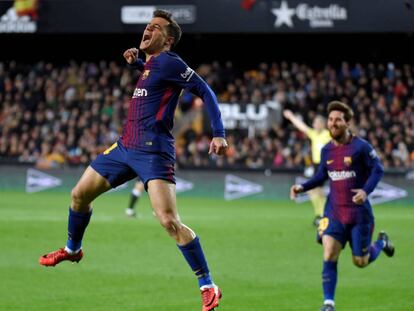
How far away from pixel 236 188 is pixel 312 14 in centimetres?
718

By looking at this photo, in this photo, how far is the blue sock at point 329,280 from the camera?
9.16 m

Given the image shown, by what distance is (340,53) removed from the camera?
3494 cm

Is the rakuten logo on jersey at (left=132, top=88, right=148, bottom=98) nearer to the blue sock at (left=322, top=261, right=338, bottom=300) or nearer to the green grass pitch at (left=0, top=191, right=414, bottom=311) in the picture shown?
the green grass pitch at (left=0, top=191, right=414, bottom=311)

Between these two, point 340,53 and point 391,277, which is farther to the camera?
point 340,53

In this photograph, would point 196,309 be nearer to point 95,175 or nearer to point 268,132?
point 95,175

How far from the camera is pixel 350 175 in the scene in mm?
10062

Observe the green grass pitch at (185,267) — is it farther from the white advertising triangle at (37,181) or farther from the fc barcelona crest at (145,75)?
the white advertising triangle at (37,181)

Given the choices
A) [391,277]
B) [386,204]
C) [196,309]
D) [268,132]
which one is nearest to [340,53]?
[268,132]

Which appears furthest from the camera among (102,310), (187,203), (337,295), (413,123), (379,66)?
(379,66)

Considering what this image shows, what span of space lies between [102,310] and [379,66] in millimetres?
24666

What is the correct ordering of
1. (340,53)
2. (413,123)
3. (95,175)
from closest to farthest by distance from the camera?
(95,175), (413,123), (340,53)

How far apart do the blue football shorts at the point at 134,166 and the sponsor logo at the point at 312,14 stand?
2359cm

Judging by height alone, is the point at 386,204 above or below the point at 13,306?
below

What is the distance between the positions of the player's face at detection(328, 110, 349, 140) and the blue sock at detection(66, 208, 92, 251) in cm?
290
